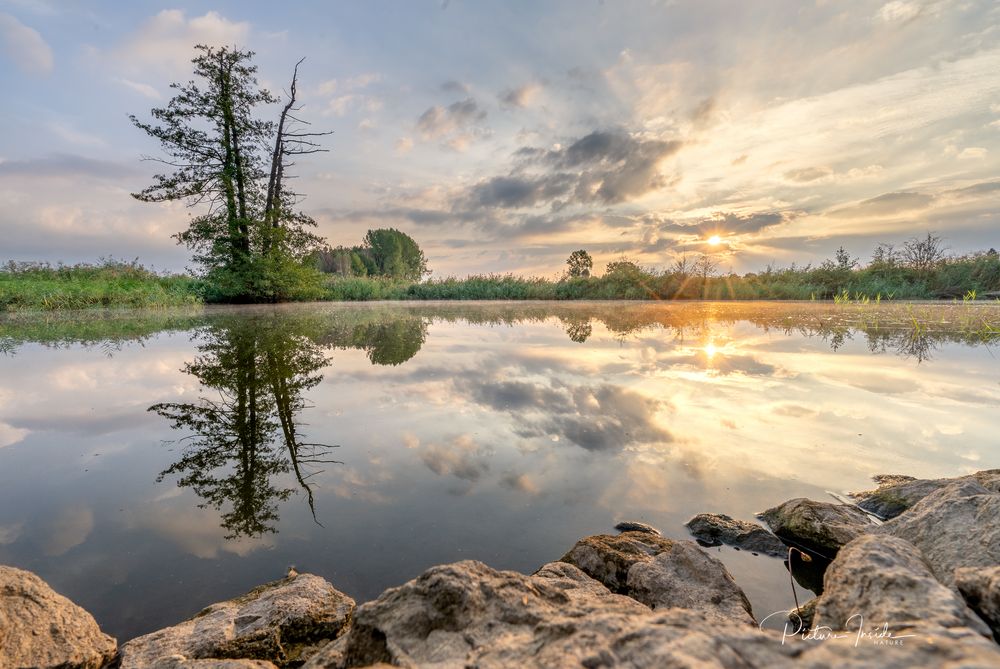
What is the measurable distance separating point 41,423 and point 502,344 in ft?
20.4

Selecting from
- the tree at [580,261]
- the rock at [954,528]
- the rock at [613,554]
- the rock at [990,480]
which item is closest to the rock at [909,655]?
the rock at [954,528]

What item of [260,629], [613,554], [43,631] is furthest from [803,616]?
[43,631]

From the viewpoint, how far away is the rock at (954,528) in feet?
5.22

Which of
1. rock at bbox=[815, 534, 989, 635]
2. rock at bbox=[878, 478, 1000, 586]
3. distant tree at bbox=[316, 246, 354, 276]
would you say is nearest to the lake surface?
rock at bbox=[878, 478, 1000, 586]

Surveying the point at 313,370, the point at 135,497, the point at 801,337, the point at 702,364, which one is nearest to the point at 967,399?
the point at 702,364

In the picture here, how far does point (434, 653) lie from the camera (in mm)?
1088

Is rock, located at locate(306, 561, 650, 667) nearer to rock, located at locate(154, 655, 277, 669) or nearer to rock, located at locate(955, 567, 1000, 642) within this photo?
rock, located at locate(154, 655, 277, 669)

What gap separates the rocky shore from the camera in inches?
32.7

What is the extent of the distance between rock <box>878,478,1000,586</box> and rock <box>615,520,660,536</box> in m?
1.02

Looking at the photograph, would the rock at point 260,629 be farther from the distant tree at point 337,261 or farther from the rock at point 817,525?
the distant tree at point 337,261

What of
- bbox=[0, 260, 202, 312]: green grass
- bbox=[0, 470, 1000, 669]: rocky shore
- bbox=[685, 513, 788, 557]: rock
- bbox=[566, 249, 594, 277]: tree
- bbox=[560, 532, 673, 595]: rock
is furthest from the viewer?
bbox=[566, 249, 594, 277]: tree

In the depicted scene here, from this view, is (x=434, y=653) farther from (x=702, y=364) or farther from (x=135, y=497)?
(x=702, y=364)

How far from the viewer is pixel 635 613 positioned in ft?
3.94

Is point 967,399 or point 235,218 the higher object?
point 235,218
